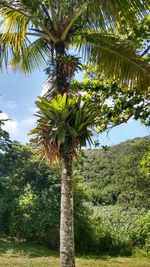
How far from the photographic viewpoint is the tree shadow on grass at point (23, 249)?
1569cm

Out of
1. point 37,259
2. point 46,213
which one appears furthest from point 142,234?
point 37,259

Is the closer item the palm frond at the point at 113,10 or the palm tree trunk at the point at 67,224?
the palm tree trunk at the point at 67,224

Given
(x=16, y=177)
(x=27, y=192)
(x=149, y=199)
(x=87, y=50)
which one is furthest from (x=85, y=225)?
(x=149, y=199)

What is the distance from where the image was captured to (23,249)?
649 inches

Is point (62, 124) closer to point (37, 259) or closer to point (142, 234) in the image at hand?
point (37, 259)

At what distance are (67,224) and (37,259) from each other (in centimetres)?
963

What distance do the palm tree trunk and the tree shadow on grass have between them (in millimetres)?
10288

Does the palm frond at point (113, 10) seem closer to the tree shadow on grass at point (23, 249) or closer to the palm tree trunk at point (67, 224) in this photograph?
the palm tree trunk at point (67, 224)

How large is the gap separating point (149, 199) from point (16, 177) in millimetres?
17114

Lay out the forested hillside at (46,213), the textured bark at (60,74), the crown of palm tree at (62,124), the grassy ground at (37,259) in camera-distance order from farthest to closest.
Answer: the forested hillside at (46,213) < the grassy ground at (37,259) < the textured bark at (60,74) < the crown of palm tree at (62,124)

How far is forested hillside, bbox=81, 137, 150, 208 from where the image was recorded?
113 feet

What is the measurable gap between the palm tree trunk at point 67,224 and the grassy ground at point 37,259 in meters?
8.03

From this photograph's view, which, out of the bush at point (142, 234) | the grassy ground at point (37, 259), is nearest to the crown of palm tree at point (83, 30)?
the grassy ground at point (37, 259)

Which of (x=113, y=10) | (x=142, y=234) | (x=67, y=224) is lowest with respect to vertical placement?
(x=142, y=234)
